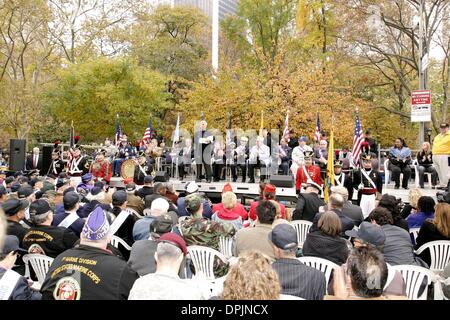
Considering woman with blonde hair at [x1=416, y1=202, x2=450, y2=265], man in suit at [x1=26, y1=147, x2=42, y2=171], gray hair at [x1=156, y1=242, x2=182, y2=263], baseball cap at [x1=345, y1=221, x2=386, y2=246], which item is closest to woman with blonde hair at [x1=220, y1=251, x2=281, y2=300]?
gray hair at [x1=156, y1=242, x2=182, y2=263]

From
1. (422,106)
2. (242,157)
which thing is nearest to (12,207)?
(242,157)

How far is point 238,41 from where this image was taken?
37094 millimetres

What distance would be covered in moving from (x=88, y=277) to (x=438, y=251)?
14.5ft

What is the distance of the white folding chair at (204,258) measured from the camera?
5074 mm

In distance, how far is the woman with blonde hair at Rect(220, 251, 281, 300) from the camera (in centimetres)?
269

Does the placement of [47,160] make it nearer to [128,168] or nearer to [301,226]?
[128,168]

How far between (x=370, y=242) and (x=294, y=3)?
1280 inches

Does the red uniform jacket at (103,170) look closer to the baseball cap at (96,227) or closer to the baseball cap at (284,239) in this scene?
the baseball cap at (96,227)

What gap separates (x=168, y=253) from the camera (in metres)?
3.23

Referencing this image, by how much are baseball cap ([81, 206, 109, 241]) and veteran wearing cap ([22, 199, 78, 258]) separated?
4.48ft
